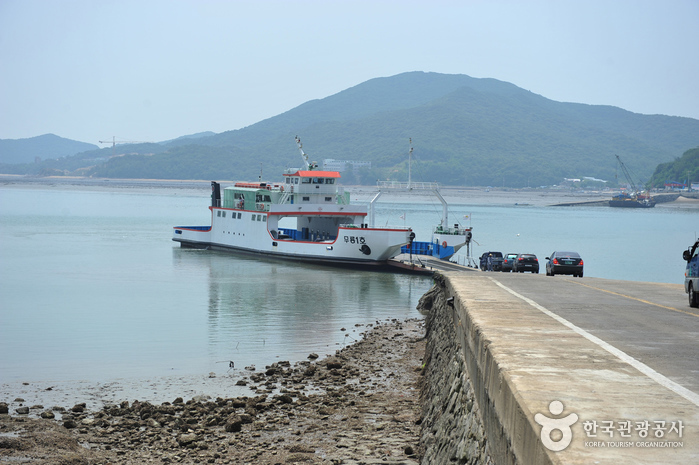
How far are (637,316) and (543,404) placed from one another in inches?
330

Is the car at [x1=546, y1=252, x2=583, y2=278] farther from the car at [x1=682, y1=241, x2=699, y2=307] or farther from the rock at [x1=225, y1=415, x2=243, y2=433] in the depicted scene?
the rock at [x1=225, y1=415, x2=243, y2=433]

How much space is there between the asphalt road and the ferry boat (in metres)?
25.4

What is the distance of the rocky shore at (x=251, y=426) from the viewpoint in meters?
12.6

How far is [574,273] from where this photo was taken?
106 feet

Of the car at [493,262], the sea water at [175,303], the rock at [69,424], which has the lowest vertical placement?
the sea water at [175,303]

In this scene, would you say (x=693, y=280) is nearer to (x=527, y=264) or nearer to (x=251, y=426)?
(x=251, y=426)

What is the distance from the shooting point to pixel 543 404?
657cm

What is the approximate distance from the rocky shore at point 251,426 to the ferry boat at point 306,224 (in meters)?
29.3

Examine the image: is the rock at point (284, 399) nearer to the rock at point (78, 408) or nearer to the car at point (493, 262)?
the rock at point (78, 408)

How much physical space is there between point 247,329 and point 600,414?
21.6m

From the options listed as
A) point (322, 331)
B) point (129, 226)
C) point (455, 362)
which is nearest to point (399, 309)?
point (322, 331)

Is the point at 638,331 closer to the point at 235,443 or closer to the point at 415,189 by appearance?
the point at 235,443

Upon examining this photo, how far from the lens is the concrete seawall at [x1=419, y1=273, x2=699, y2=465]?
5.62 meters

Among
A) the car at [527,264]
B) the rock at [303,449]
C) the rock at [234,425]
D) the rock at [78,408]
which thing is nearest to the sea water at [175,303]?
the rock at [78,408]
